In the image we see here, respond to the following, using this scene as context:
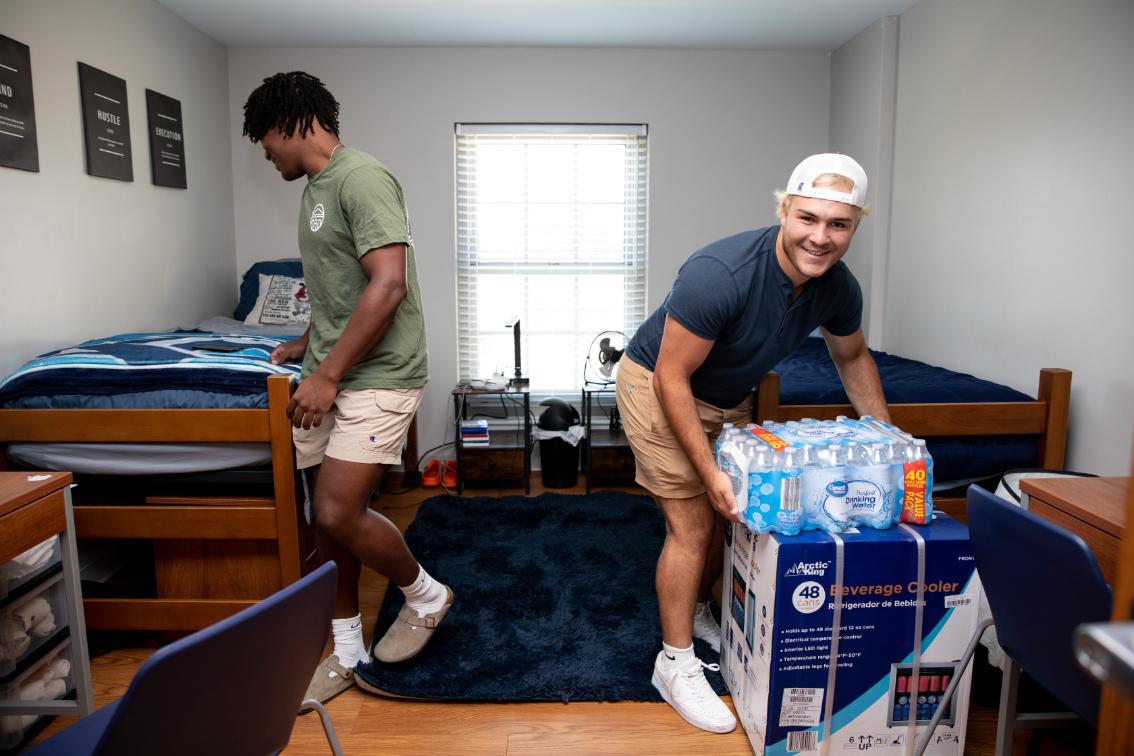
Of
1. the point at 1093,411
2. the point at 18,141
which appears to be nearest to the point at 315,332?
the point at 18,141

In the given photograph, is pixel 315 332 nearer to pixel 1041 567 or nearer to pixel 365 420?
pixel 365 420

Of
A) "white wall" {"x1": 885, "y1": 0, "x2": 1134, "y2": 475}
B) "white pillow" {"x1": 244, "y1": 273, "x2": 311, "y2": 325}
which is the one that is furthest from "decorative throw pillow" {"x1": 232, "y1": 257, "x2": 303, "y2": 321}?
"white wall" {"x1": 885, "y1": 0, "x2": 1134, "y2": 475}

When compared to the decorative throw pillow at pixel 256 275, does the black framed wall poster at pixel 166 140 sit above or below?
above

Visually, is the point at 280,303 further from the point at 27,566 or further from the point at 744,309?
the point at 744,309

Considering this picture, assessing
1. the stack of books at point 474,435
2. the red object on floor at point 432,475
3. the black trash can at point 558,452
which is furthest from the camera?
the red object on floor at point 432,475

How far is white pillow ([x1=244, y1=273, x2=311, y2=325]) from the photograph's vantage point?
3.42 metres

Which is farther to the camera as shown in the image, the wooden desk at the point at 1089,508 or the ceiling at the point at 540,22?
the ceiling at the point at 540,22


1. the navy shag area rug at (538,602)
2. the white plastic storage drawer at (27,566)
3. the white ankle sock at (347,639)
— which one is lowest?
the navy shag area rug at (538,602)

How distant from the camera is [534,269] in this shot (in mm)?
4129

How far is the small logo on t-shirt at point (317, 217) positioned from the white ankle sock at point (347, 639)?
1.04m

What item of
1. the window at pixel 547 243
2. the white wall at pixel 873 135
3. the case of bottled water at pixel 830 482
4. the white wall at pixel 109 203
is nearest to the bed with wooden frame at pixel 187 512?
the white wall at pixel 109 203

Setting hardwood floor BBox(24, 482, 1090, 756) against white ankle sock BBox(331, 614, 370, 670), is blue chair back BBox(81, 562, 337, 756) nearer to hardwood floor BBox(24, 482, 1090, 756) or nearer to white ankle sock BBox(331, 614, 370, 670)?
hardwood floor BBox(24, 482, 1090, 756)

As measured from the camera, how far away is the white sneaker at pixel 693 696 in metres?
1.77

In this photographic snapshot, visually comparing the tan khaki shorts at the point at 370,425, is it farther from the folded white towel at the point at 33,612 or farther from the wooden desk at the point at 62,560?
the folded white towel at the point at 33,612
